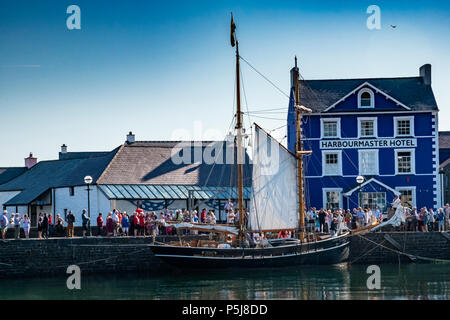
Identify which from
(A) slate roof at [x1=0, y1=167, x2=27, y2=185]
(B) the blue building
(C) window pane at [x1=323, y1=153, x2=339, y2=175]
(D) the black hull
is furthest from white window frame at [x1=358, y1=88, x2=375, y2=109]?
(A) slate roof at [x1=0, y1=167, x2=27, y2=185]

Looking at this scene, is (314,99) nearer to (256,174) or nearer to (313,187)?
(313,187)

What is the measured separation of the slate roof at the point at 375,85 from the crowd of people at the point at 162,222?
11169 millimetres

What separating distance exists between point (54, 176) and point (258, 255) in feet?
82.6

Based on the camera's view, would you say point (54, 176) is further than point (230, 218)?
Yes

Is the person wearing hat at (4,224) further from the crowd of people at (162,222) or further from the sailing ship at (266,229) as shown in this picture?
the sailing ship at (266,229)

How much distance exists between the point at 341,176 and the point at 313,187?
6.92 ft

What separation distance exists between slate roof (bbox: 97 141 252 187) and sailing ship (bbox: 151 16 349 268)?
12.0 m

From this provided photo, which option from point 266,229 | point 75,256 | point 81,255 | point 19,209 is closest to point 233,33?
point 266,229

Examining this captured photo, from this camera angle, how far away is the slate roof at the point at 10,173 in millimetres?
68812

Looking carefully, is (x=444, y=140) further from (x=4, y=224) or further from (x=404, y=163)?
(x=4, y=224)

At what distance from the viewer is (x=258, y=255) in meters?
36.7

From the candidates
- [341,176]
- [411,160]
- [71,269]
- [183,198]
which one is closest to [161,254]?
[71,269]

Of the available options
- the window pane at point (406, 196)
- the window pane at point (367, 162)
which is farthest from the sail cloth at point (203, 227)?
the window pane at point (406, 196)
